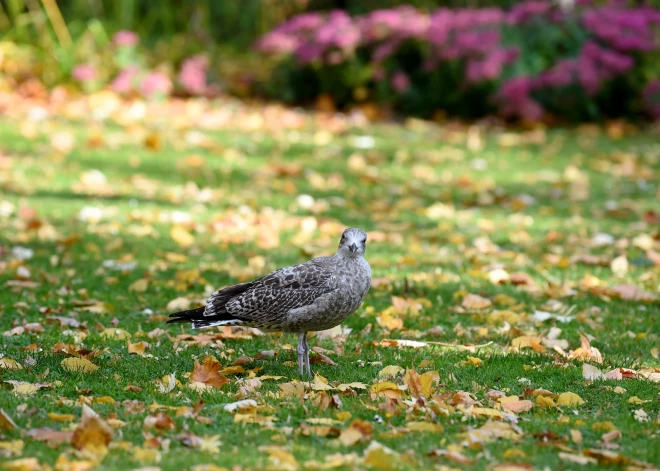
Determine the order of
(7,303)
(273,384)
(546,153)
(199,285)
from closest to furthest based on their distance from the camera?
1. (273,384)
2. (7,303)
3. (199,285)
4. (546,153)

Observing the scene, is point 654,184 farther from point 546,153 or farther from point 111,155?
point 111,155

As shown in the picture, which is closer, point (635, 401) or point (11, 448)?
point (11, 448)

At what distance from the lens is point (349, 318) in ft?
21.0

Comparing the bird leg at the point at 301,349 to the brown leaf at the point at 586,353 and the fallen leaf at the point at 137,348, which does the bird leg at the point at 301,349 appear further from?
the brown leaf at the point at 586,353

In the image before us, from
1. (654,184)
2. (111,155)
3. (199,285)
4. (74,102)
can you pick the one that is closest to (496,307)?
(199,285)

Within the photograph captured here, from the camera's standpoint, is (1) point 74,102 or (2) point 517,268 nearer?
(2) point 517,268

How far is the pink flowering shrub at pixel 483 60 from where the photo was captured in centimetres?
1491

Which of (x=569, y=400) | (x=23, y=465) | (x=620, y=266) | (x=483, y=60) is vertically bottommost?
(x=620, y=266)

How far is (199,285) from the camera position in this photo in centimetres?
720

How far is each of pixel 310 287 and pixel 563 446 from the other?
5.11 ft

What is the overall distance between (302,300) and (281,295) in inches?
4.5

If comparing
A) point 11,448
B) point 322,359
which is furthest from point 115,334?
point 11,448

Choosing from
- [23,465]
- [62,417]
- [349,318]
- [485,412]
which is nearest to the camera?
[23,465]

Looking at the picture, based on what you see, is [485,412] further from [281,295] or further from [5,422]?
[5,422]
